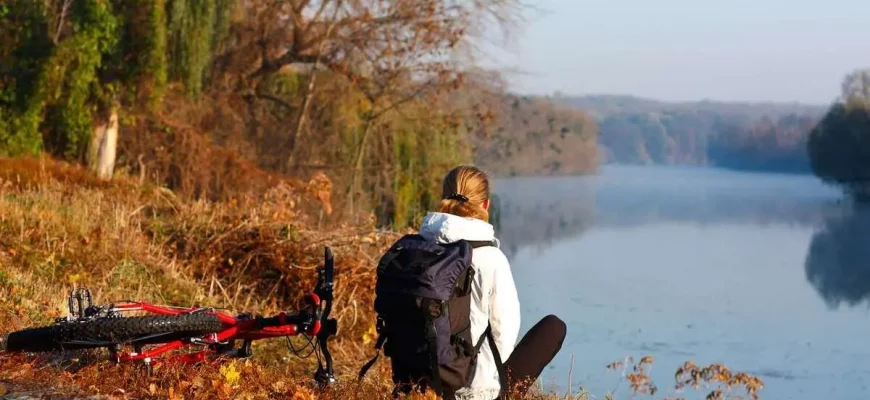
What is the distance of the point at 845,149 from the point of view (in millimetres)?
70812

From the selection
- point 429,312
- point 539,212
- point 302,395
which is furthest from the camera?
point 539,212

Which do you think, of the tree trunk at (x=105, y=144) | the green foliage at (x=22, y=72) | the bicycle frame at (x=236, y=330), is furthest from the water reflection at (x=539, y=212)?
the bicycle frame at (x=236, y=330)

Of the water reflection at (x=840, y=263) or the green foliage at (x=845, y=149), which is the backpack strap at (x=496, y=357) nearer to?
the water reflection at (x=840, y=263)

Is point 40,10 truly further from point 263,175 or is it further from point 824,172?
point 824,172

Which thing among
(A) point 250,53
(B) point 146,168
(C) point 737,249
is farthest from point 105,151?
(C) point 737,249

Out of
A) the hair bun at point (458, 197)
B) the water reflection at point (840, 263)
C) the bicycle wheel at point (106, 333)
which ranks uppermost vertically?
the hair bun at point (458, 197)

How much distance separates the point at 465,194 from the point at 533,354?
34.8 inches

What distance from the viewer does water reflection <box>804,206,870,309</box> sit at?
28484 mm

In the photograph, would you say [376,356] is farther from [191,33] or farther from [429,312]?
[191,33]

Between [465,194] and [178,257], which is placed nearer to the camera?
[465,194]

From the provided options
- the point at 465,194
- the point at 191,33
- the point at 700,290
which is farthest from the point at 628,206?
the point at 465,194

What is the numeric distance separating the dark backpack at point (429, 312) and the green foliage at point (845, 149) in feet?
222

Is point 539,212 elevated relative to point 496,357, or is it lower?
lower

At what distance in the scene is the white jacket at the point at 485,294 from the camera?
4.95 m
